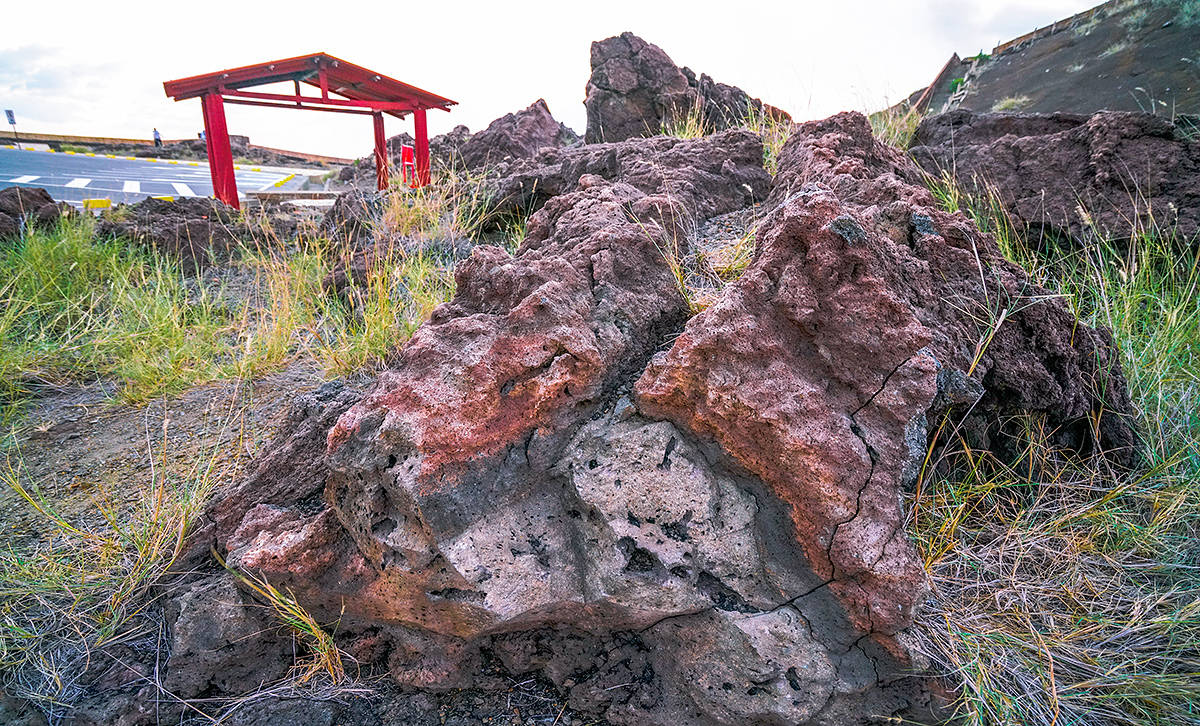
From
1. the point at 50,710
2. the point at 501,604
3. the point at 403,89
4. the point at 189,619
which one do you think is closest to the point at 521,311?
the point at 501,604

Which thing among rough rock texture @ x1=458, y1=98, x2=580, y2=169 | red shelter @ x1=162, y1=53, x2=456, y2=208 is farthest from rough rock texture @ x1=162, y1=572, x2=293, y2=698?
red shelter @ x1=162, y1=53, x2=456, y2=208

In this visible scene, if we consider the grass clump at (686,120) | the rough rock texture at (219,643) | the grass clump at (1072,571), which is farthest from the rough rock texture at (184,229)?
the grass clump at (1072,571)

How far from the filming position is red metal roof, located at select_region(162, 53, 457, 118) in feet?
25.2

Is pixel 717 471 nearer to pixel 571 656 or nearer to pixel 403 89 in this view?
pixel 571 656

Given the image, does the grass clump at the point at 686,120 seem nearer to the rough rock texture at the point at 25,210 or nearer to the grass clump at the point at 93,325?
the grass clump at the point at 93,325

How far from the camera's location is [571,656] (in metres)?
1.57

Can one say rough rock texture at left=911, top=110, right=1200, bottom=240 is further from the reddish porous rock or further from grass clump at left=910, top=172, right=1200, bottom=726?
the reddish porous rock

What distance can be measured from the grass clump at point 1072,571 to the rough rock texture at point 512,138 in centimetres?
511

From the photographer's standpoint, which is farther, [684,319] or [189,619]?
[684,319]

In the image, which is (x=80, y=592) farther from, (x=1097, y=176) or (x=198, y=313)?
(x=1097, y=176)

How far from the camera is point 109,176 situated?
1402cm

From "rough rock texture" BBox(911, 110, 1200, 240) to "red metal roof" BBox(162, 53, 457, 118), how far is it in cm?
803

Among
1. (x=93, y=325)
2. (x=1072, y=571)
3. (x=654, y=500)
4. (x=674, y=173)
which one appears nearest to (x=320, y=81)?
(x=93, y=325)

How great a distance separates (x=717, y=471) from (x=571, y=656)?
0.64 meters
